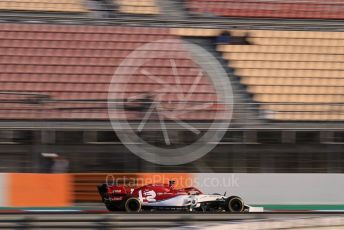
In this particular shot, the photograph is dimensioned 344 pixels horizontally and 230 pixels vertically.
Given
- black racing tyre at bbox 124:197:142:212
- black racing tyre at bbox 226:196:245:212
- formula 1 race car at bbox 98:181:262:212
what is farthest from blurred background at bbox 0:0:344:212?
black racing tyre at bbox 226:196:245:212

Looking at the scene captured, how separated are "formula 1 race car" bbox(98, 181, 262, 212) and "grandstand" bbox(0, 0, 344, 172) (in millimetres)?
769

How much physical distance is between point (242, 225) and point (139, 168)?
5768 mm

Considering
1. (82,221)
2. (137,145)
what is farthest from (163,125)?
(82,221)

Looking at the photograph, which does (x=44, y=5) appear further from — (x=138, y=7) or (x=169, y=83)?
(x=169, y=83)

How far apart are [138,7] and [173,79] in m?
2.63

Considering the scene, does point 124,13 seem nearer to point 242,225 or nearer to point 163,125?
point 163,125

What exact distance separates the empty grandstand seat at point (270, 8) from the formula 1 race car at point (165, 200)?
6.20 metres

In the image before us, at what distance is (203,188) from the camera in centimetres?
1459

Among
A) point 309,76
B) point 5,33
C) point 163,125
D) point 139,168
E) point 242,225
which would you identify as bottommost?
point 242,225

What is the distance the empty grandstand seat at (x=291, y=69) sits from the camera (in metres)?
16.6

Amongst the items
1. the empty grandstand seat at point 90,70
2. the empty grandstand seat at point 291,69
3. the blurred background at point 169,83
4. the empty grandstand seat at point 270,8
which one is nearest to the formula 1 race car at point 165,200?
the blurred background at point 169,83

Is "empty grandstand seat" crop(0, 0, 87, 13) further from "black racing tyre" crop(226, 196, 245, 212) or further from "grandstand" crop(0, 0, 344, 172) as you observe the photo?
"black racing tyre" crop(226, 196, 245, 212)

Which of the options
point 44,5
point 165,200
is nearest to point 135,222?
point 165,200

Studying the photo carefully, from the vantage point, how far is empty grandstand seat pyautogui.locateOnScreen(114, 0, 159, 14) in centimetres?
1833
